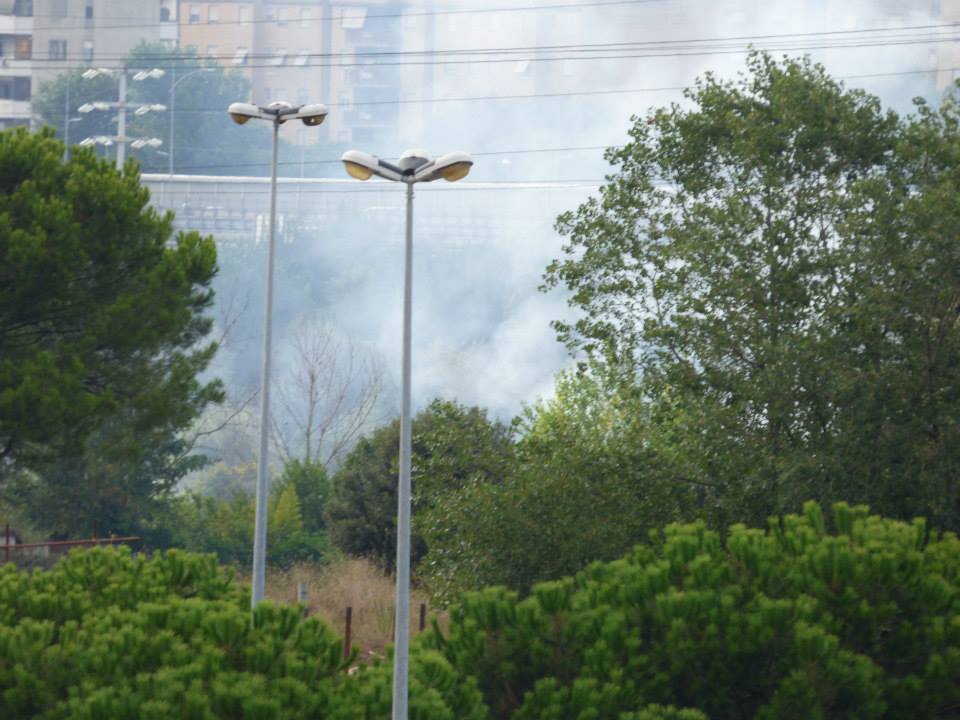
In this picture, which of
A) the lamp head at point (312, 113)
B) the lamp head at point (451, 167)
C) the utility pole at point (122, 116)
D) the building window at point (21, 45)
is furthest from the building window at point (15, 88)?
the lamp head at point (451, 167)

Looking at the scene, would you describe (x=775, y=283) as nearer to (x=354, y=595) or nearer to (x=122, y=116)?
(x=354, y=595)

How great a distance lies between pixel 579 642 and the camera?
11938 millimetres

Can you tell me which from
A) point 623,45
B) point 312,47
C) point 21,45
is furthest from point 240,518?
point 623,45

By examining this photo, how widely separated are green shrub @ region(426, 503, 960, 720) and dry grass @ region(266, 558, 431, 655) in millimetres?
11473

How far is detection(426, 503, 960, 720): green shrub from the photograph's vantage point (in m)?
11.8

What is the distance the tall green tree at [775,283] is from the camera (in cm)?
1920

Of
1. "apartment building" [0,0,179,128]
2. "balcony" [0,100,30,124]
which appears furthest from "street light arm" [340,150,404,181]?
"balcony" [0,100,30,124]

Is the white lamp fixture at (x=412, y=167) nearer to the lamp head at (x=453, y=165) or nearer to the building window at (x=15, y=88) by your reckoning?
the lamp head at (x=453, y=165)

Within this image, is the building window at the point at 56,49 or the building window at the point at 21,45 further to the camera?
the building window at the point at 56,49

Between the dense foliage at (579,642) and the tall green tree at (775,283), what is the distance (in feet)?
16.5

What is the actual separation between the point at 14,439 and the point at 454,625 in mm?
14048

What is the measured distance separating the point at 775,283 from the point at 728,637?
11.0 metres

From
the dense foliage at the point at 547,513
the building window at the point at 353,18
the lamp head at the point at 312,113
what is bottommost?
the dense foliage at the point at 547,513

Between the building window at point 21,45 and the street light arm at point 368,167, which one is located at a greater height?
the building window at point 21,45
